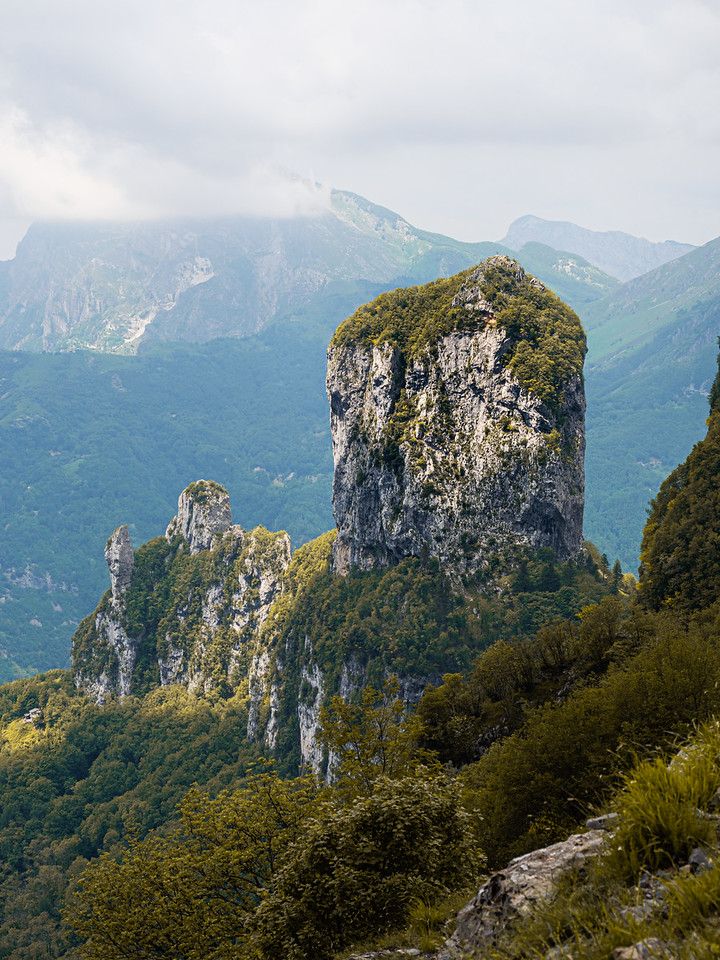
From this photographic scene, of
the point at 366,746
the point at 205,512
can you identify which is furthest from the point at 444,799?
the point at 205,512

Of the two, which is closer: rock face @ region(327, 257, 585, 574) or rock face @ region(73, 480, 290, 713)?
rock face @ region(327, 257, 585, 574)

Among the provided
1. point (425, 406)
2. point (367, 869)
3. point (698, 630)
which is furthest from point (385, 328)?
point (367, 869)

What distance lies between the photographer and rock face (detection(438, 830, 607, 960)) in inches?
464

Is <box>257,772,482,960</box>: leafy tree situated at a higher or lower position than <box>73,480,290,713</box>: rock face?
lower

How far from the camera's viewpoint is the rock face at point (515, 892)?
38.6ft

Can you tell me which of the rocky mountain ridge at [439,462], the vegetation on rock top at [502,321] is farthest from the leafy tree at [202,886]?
the vegetation on rock top at [502,321]

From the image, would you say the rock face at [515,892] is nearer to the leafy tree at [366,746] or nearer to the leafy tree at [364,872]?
the leafy tree at [364,872]

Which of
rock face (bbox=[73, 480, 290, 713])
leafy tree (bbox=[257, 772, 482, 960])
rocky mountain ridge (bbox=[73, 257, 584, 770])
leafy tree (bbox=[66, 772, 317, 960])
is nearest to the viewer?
leafy tree (bbox=[257, 772, 482, 960])

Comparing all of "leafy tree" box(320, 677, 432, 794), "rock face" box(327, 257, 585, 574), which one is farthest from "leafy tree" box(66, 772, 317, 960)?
"rock face" box(327, 257, 585, 574)

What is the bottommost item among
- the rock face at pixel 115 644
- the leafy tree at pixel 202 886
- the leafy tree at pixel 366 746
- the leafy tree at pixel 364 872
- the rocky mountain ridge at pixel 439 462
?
the leafy tree at pixel 364 872

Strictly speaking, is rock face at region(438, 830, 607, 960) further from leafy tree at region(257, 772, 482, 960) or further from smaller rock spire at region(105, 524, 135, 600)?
smaller rock spire at region(105, 524, 135, 600)

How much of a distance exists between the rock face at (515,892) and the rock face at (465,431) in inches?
3888

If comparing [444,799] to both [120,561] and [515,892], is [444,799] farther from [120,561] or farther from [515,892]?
[120,561]

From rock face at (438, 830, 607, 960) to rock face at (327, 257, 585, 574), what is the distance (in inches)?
3888
